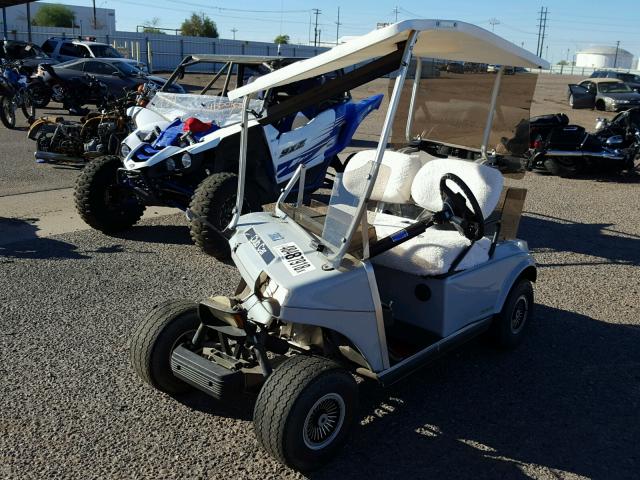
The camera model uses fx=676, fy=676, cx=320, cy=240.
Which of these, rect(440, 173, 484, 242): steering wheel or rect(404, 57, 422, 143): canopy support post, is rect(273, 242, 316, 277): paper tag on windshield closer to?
rect(440, 173, 484, 242): steering wheel

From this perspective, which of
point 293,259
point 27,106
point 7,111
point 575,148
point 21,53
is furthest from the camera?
point 21,53

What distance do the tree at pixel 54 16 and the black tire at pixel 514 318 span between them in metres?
83.9

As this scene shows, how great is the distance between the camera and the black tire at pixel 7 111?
15180mm

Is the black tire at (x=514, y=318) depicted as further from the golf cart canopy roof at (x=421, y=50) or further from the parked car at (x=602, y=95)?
the parked car at (x=602, y=95)

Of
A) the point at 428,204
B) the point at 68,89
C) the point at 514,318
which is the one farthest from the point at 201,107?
the point at 68,89

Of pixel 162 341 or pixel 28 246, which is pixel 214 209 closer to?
pixel 28 246

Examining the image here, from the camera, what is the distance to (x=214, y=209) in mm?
6340

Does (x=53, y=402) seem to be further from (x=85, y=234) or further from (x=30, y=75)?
(x=30, y=75)

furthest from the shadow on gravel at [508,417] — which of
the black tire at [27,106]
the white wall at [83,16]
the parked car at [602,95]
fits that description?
the white wall at [83,16]

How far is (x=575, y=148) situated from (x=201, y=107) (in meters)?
7.10

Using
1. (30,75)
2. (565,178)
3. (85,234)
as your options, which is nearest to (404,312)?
(85,234)

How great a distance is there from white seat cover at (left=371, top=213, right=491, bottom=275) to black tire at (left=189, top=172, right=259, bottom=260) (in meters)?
2.40

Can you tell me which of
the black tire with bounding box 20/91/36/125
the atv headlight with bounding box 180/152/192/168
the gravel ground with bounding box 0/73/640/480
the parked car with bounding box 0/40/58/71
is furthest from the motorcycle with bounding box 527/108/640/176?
the parked car with bounding box 0/40/58/71

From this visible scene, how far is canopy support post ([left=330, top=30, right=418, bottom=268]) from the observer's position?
3.14m
